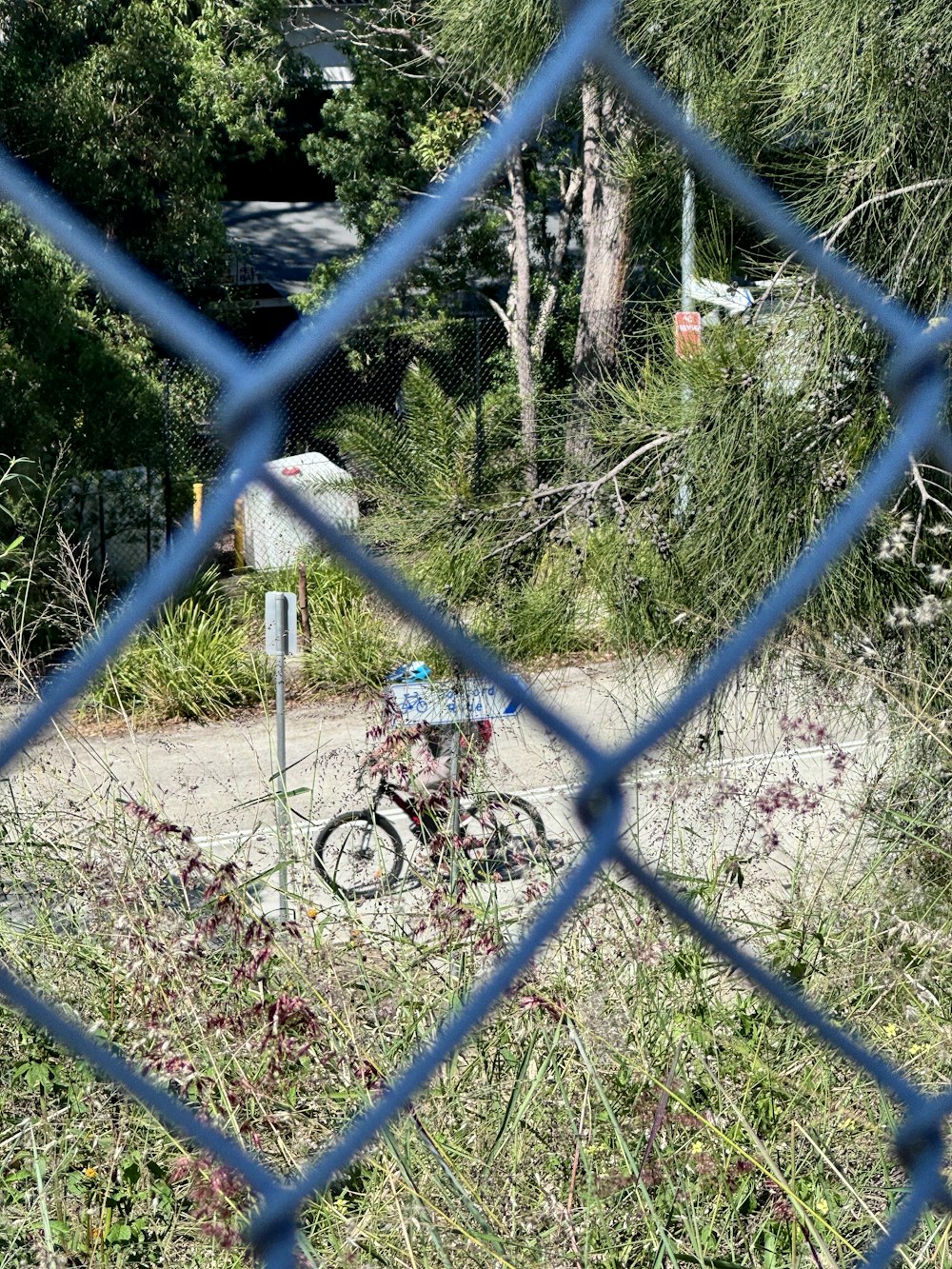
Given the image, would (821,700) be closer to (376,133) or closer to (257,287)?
(376,133)

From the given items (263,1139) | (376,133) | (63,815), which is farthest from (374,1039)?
(376,133)

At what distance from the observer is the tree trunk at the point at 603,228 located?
2723mm

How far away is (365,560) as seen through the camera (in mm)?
560

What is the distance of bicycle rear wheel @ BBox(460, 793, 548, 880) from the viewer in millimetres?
2559

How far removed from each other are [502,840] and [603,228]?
8.92ft

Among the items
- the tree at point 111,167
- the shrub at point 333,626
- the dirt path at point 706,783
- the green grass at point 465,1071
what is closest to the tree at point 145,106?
the tree at point 111,167

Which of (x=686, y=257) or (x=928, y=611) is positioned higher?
(x=686, y=257)

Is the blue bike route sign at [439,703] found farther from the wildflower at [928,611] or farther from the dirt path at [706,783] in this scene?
the wildflower at [928,611]

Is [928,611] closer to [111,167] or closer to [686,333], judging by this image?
[686,333]

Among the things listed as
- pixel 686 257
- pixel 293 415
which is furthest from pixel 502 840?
pixel 293 415

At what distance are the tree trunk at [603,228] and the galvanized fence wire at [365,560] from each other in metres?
1.73

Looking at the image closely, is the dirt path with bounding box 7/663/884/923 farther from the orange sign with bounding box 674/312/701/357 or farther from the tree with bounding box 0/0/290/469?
the tree with bounding box 0/0/290/469

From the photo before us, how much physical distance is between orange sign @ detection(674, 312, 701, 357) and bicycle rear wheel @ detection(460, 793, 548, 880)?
0.95 metres

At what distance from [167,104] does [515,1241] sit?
924cm
